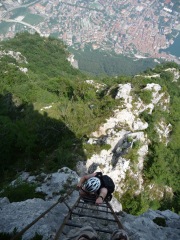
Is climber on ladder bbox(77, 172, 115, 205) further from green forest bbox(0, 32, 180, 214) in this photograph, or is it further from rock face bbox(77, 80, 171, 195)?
rock face bbox(77, 80, 171, 195)

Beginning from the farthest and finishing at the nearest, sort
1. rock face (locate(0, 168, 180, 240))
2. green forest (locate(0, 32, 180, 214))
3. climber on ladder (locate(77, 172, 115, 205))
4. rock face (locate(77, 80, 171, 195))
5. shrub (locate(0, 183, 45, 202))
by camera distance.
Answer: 1. rock face (locate(77, 80, 171, 195))
2. green forest (locate(0, 32, 180, 214))
3. shrub (locate(0, 183, 45, 202))
4. rock face (locate(0, 168, 180, 240))
5. climber on ladder (locate(77, 172, 115, 205))

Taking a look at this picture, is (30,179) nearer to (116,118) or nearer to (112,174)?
(112,174)

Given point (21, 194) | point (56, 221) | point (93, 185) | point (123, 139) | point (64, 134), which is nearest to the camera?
point (93, 185)

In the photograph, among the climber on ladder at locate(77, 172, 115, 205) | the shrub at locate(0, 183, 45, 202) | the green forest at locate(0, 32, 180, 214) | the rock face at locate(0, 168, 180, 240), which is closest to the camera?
the climber on ladder at locate(77, 172, 115, 205)

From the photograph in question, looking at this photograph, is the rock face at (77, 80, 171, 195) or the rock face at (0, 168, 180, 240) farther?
the rock face at (77, 80, 171, 195)

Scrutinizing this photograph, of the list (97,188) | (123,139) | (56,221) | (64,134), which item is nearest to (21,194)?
(56,221)

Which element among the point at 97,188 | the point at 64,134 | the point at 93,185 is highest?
the point at 93,185

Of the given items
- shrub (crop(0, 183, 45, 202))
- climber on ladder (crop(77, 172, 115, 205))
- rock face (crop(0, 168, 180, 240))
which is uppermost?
climber on ladder (crop(77, 172, 115, 205))

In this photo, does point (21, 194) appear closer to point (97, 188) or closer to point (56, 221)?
A: point (56, 221)

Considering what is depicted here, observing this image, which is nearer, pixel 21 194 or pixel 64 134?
pixel 21 194

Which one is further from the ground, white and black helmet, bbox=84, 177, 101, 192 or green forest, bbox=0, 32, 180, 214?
white and black helmet, bbox=84, 177, 101, 192

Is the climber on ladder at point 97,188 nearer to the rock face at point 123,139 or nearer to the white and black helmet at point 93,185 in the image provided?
the white and black helmet at point 93,185

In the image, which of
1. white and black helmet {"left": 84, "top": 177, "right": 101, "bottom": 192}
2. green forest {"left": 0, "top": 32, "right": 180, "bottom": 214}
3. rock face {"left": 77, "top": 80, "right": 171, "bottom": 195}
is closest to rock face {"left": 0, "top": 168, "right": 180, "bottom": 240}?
white and black helmet {"left": 84, "top": 177, "right": 101, "bottom": 192}

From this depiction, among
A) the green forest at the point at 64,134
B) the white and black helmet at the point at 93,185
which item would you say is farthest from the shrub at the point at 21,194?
the white and black helmet at the point at 93,185
